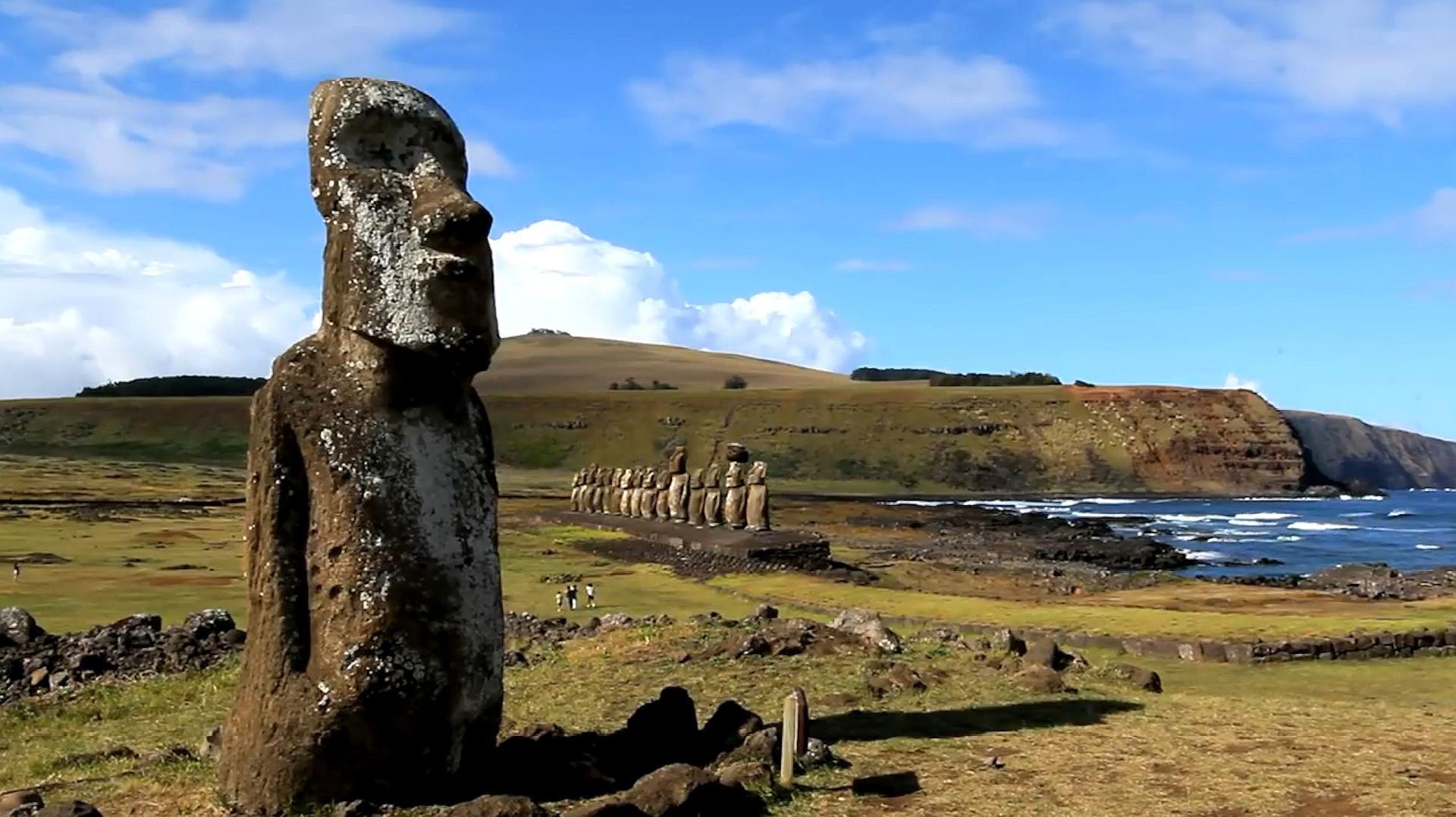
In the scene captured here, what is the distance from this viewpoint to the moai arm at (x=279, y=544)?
884 centimetres

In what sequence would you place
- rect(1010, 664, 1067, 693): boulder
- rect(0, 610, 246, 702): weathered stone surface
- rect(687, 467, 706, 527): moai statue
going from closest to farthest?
1. rect(1010, 664, 1067, 693): boulder
2. rect(0, 610, 246, 702): weathered stone surface
3. rect(687, 467, 706, 527): moai statue

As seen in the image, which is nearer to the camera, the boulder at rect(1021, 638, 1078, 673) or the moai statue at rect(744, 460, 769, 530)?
the boulder at rect(1021, 638, 1078, 673)

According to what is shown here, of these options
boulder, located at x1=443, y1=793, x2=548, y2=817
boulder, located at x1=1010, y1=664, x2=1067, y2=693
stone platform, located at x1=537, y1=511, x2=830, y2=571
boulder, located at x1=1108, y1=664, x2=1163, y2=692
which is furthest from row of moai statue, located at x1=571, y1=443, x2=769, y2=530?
boulder, located at x1=443, y1=793, x2=548, y2=817

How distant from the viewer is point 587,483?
64.2 m

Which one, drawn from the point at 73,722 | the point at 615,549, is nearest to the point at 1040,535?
the point at 615,549

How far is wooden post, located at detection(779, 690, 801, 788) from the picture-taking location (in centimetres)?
968

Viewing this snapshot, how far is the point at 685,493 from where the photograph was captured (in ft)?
167

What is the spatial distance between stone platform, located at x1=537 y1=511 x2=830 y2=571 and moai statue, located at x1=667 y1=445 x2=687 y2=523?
182cm

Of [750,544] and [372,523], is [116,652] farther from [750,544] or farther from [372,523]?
[750,544]

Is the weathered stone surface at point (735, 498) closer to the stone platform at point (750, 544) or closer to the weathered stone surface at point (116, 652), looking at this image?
the stone platform at point (750, 544)

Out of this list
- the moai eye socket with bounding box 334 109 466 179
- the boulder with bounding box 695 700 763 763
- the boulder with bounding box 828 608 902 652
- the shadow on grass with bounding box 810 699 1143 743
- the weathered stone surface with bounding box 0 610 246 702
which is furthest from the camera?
the weathered stone surface with bounding box 0 610 246 702

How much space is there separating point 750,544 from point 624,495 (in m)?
19.2

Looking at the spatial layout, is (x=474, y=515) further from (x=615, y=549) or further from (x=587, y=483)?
(x=587, y=483)

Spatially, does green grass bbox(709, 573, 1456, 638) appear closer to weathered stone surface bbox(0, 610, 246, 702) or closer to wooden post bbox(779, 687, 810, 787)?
weathered stone surface bbox(0, 610, 246, 702)
